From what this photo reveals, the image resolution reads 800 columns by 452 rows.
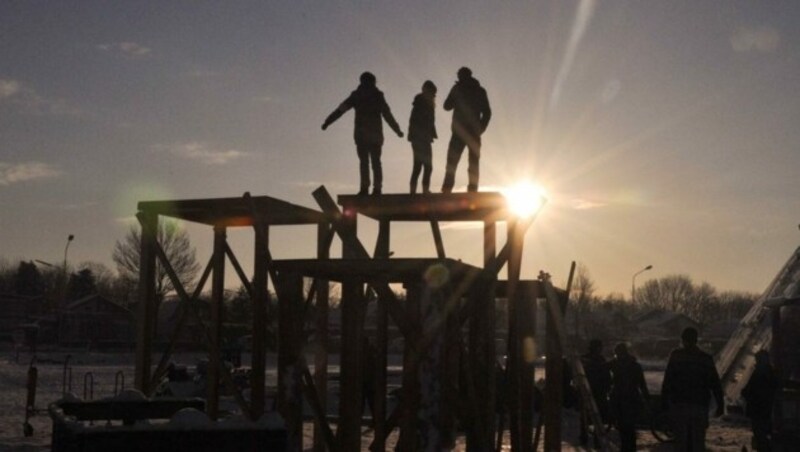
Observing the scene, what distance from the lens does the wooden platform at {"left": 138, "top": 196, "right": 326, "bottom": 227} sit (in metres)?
9.85

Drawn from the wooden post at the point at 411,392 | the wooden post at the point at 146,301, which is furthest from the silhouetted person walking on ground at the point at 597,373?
the wooden post at the point at 411,392

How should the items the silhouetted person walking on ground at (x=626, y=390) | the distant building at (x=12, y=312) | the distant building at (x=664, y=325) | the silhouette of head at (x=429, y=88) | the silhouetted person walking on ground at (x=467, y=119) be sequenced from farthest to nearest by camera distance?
1. the distant building at (x=664, y=325)
2. the distant building at (x=12, y=312)
3. the silhouetted person walking on ground at (x=626, y=390)
4. the silhouette of head at (x=429, y=88)
5. the silhouetted person walking on ground at (x=467, y=119)

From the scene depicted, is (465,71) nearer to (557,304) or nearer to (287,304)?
(557,304)

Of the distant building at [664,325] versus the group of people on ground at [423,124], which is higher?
the group of people on ground at [423,124]

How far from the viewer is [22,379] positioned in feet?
103

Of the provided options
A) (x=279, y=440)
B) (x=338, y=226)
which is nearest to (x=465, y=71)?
(x=338, y=226)

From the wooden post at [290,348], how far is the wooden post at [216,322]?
8.30 ft

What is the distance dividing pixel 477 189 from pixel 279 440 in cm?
392

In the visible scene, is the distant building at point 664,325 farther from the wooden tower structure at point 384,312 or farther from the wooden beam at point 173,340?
the wooden beam at point 173,340

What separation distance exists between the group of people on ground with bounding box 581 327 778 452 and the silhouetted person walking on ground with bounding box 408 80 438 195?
3.56m

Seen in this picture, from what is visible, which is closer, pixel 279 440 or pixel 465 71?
pixel 279 440

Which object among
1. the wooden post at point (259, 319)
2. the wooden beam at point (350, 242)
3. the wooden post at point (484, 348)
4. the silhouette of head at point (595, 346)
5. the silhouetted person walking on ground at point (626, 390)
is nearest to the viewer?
the wooden beam at point (350, 242)

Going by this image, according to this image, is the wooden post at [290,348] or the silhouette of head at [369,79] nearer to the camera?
the wooden post at [290,348]

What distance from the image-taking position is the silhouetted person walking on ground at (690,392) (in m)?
9.28
